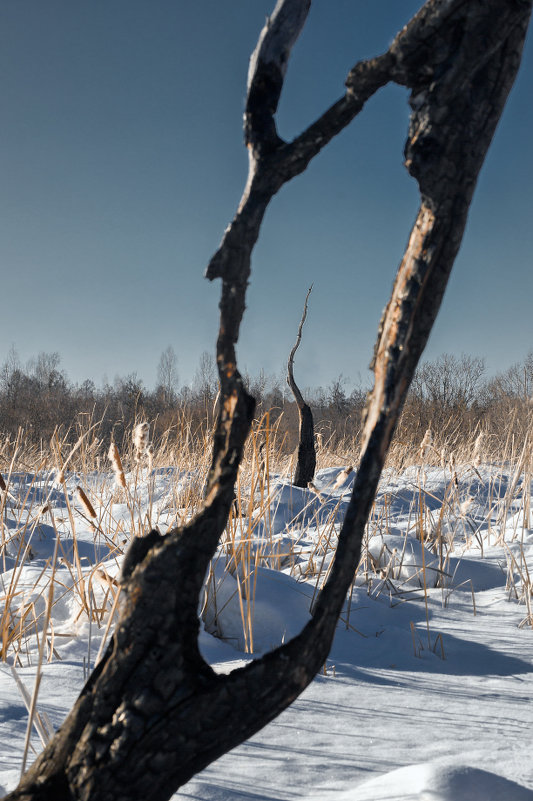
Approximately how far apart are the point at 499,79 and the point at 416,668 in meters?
1.25

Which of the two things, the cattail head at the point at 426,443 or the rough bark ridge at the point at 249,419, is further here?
the cattail head at the point at 426,443

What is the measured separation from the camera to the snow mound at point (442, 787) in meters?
0.61

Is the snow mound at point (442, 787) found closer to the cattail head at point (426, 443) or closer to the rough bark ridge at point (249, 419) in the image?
the rough bark ridge at point (249, 419)

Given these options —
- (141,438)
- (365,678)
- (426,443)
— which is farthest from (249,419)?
(426,443)

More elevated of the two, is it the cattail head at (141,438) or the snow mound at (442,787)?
the cattail head at (141,438)

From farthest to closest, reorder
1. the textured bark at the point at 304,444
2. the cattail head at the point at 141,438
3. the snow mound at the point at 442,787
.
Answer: the textured bark at the point at 304,444, the cattail head at the point at 141,438, the snow mound at the point at 442,787

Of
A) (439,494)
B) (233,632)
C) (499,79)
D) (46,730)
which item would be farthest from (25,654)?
(439,494)

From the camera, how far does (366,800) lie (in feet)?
2.06

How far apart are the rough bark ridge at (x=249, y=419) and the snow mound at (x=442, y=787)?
0.31 meters

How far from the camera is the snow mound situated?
61 centimetres

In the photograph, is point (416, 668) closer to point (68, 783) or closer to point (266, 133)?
point (68, 783)

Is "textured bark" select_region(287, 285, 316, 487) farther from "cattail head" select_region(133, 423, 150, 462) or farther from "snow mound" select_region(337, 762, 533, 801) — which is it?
"snow mound" select_region(337, 762, 533, 801)

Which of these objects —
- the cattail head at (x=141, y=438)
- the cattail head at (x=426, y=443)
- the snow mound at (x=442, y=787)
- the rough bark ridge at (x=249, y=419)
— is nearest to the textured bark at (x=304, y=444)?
the cattail head at (x=426, y=443)

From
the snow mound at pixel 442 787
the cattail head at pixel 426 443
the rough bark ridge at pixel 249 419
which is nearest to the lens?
the rough bark ridge at pixel 249 419
